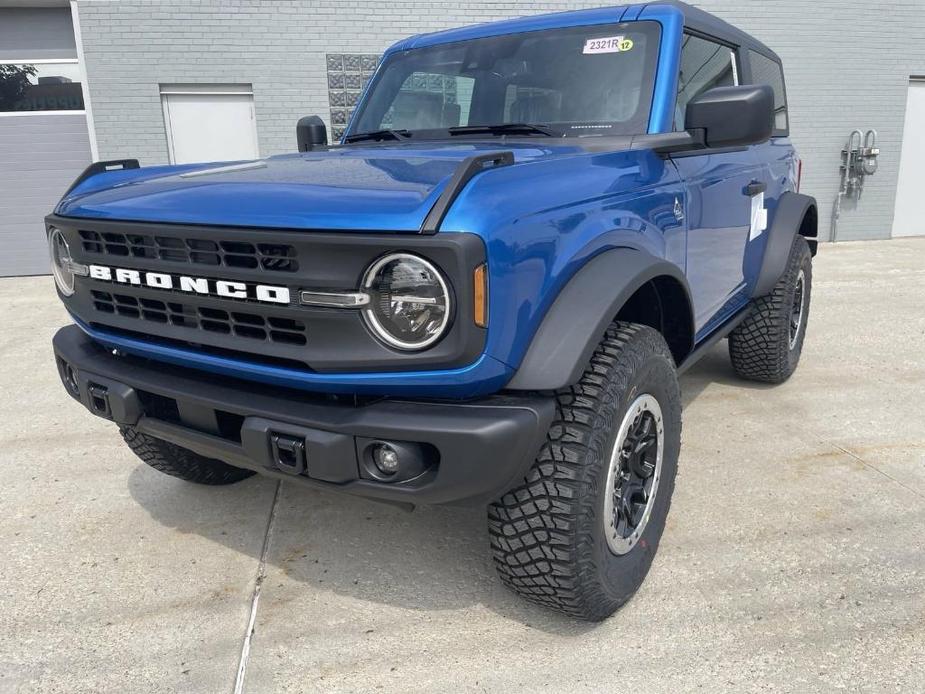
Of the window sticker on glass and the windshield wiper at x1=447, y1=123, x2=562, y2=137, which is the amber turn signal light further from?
the window sticker on glass

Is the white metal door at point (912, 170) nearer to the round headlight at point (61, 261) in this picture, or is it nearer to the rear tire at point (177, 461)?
the rear tire at point (177, 461)

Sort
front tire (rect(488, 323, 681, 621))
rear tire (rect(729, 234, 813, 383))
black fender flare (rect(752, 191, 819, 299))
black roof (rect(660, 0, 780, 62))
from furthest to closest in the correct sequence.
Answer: rear tire (rect(729, 234, 813, 383))
black fender flare (rect(752, 191, 819, 299))
black roof (rect(660, 0, 780, 62))
front tire (rect(488, 323, 681, 621))

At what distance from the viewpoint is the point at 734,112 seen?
2.29 m

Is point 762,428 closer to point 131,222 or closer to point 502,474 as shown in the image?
point 502,474

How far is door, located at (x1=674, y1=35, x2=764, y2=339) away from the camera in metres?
2.72

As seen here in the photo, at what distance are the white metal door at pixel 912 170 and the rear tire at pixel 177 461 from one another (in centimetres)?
1149

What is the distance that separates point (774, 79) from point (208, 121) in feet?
22.8

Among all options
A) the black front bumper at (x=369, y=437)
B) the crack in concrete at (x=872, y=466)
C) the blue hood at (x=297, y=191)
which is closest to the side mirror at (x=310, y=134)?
the blue hood at (x=297, y=191)

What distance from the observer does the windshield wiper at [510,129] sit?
261 cm

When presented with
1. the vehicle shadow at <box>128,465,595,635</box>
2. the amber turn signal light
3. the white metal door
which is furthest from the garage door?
the white metal door

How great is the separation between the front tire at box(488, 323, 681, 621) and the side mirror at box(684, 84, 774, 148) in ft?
2.42

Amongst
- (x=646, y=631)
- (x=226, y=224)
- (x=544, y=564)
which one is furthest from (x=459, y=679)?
(x=226, y=224)

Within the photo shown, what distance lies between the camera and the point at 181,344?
6.77 feet

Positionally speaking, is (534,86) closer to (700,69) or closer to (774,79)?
(700,69)
